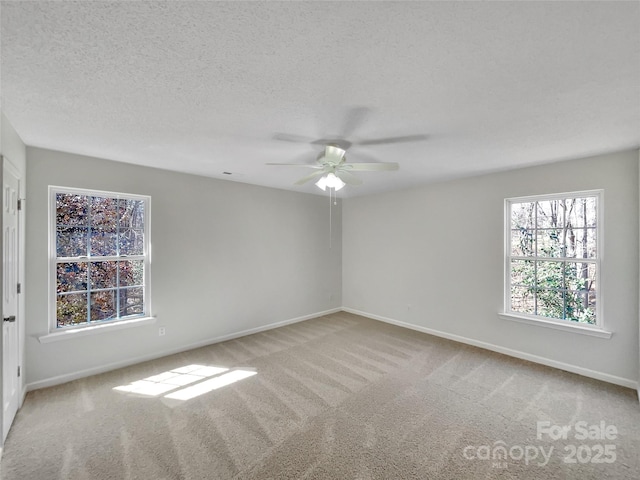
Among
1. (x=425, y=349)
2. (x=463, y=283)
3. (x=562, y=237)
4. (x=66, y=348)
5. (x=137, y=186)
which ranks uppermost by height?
(x=137, y=186)

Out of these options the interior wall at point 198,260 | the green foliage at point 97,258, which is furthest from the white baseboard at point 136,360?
the green foliage at point 97,258

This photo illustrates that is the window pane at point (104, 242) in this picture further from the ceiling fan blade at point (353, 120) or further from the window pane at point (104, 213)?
the ceiling fan blade at point (353, 120)

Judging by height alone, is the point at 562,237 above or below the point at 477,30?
below

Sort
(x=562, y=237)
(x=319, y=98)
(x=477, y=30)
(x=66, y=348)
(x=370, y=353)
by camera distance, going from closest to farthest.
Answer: (x=477, y=30) → (x=319, y=98) → (x=66, y=348) → (x=562, y=237) → (x=370, y=353)

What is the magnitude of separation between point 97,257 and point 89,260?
0.26ft

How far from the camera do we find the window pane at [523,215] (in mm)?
3609

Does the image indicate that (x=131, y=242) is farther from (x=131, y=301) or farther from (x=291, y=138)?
(x=291, y=138)

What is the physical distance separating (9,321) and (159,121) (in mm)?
1914

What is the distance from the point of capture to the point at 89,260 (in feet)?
10.2

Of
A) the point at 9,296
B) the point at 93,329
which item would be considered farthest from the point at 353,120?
the point at 93,329

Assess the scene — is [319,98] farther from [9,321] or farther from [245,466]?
[9,321]

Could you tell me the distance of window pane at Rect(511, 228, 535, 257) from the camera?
3614 millimetres

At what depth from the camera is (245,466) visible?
6.06 ft

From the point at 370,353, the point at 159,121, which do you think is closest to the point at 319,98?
the point at 159,121
